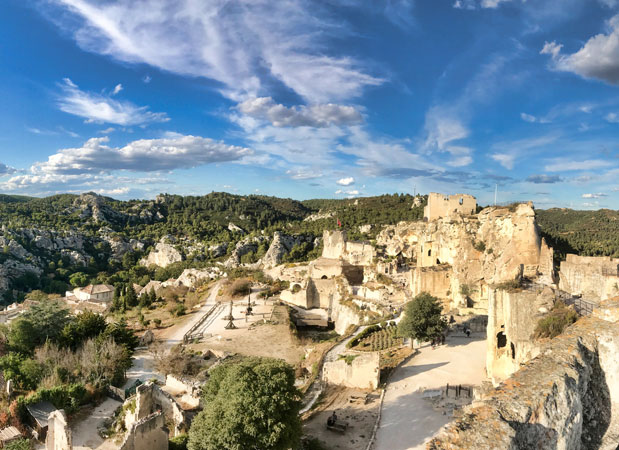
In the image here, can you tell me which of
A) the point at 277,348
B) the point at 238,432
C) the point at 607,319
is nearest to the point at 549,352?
the point at 607,319

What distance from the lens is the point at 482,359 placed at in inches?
683

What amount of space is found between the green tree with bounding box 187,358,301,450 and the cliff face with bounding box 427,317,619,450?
767 cm

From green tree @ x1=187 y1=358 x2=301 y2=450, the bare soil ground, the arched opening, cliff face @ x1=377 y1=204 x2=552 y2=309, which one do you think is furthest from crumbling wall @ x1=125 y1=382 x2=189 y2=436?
cliff face @ x1=377 y1=204 x2=552 y2=309

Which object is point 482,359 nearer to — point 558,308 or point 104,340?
point 558,308

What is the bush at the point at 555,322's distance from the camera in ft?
30.4

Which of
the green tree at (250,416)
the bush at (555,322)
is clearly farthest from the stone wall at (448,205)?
the green tree at (250,416)

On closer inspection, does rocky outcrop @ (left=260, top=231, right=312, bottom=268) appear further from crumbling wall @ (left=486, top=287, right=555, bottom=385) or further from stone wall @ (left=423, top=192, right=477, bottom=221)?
crumbling wall @ (left=486, top=287, right=555, bottom=385)

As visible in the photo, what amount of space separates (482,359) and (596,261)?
9387 millimetres

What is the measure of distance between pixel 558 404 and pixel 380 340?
697 inches

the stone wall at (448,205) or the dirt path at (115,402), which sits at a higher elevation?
the stone wall at (448,205)

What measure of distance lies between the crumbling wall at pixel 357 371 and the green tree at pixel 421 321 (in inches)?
154

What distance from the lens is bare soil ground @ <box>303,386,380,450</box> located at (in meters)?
12.8

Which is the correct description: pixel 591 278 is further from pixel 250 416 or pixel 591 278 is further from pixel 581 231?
pixel 581 231

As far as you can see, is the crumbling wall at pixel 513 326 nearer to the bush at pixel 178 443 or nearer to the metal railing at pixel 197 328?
the bush at pixel 178 443
